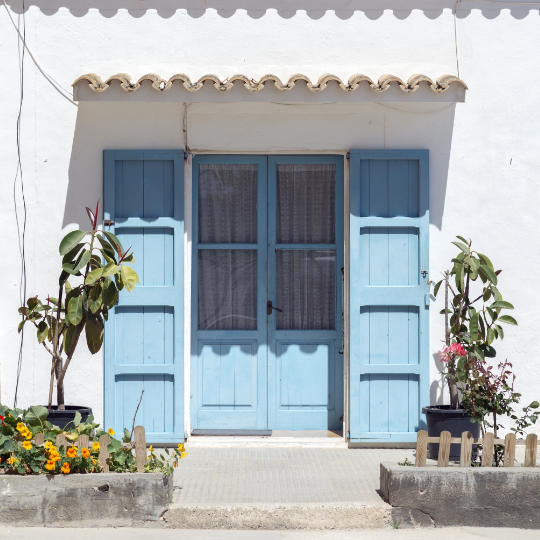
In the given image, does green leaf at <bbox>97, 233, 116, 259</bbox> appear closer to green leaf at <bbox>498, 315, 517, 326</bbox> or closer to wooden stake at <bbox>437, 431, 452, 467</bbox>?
wooden stake at <bbox>437, 431, 452, 467</bbox>

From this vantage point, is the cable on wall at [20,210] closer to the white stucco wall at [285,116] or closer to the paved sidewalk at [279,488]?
the white stucco wall at [285,116]

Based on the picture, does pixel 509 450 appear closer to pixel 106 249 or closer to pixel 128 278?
pixel 128 278

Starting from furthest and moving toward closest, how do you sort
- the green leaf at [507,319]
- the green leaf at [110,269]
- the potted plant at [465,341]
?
the green leaf at [507,319]
the potted plant at [465,341]
the green leaf at [110,269]

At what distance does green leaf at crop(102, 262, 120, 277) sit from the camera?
23.1 feet

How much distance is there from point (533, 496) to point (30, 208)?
464 cm

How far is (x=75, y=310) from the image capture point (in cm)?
714

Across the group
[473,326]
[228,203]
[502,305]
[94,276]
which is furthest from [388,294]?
[94,276]

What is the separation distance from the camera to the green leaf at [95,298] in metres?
7.09

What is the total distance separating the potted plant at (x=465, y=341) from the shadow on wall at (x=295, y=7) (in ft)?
6.66

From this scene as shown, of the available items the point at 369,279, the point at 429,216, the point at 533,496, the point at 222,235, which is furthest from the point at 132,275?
the point at 533,496

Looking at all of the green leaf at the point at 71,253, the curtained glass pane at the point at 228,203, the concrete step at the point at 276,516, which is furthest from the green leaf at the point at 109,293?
the concrete step at the point at 276,516

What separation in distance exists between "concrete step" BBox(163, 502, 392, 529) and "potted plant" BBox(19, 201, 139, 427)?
162cm

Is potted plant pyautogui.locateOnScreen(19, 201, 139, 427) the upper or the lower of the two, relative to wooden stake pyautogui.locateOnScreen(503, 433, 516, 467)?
upper

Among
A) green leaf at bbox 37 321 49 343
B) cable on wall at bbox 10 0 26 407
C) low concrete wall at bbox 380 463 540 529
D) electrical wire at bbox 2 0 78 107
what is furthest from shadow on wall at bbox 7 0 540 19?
low concrete wall at bbox 380 463 540 529
